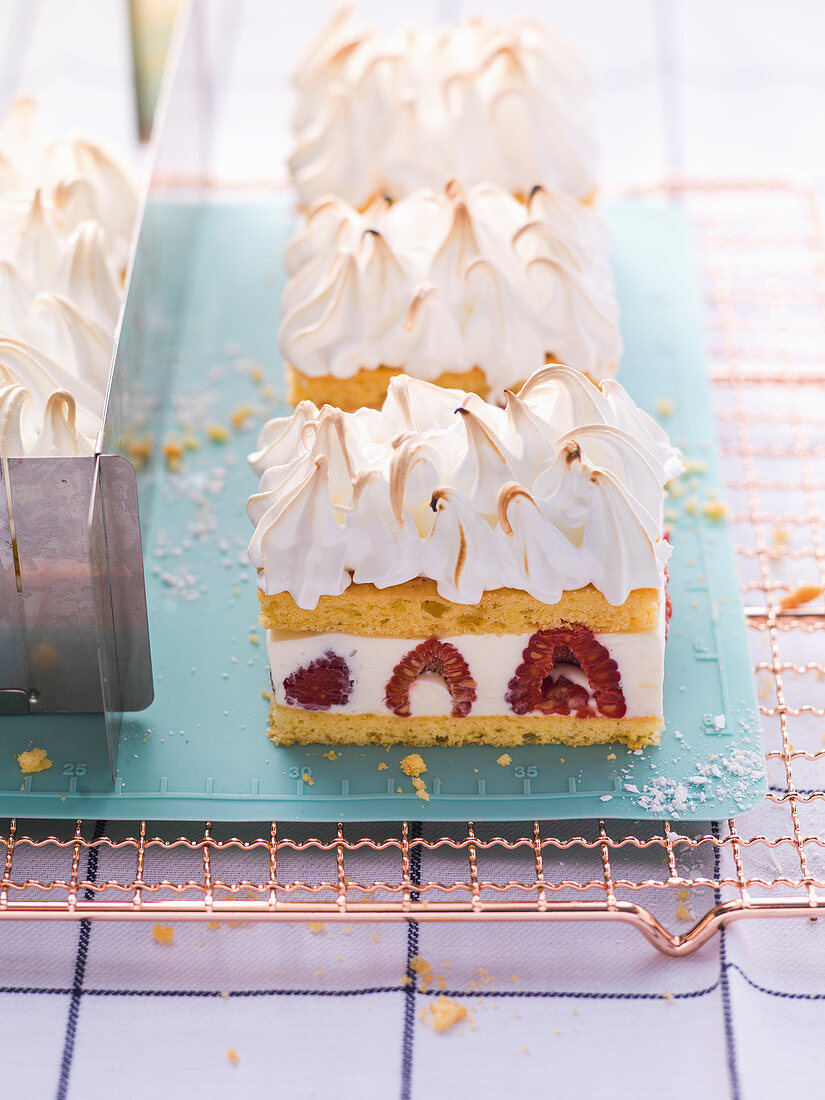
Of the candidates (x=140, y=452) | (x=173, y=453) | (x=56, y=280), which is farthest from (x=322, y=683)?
(x=56, y=280)

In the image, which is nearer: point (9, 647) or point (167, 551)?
point (9, 647)

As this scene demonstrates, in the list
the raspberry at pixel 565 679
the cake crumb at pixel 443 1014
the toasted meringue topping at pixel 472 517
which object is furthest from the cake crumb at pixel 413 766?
the cake crumb at pixel 443 1014

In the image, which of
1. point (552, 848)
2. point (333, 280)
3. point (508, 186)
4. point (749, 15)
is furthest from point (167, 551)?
point (749, 15)

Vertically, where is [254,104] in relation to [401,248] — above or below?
above

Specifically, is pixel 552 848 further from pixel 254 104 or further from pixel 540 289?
pixel 254 104

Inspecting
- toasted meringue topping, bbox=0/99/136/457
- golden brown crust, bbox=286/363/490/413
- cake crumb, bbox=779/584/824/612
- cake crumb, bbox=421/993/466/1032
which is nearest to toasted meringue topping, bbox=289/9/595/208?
toasted meringue topping, bbox=0/99/136/457

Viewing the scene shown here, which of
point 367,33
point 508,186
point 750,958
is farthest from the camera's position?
A: point 367,33
